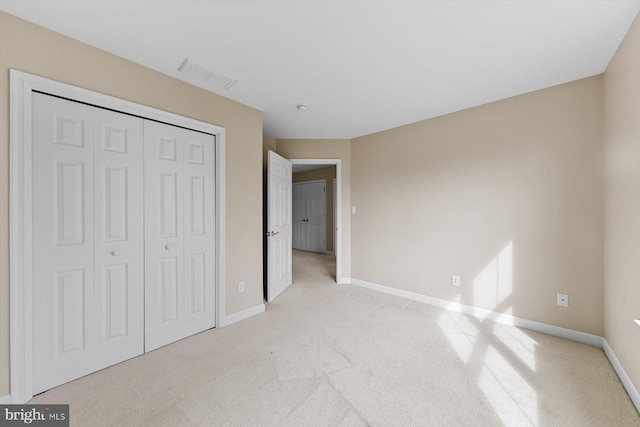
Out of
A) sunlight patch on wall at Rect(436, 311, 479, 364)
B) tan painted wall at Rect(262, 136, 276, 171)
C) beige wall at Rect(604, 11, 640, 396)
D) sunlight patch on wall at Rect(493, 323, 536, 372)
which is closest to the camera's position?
beige wall at Rect(604, 11, 640, 396)

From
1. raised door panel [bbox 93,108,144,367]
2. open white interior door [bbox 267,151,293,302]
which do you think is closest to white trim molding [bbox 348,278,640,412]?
open white interior door [bbox 267,151,293,302]

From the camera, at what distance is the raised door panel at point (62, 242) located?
1604 mm

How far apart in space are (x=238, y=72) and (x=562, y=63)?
8.58 ft

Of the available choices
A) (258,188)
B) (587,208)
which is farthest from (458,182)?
(258,188)

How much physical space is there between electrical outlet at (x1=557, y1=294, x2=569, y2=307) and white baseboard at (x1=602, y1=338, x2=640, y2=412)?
0.33 meters

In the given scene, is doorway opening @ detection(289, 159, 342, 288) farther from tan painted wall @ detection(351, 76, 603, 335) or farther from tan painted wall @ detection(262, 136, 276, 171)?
tan painted wall @ detection(351, 76, 603, 335)

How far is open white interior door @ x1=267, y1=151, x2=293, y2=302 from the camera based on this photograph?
130 inches

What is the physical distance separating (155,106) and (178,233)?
43.4 inches

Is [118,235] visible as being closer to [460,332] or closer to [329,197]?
[460,332]

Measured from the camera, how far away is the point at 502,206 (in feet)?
8.62

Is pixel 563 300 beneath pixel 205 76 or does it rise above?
beneath

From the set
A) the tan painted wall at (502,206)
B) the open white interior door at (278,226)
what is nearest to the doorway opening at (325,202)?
the open white interior door at (278,226)

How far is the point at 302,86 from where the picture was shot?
2.35 meters

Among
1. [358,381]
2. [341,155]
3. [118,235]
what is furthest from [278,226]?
[358,381]
